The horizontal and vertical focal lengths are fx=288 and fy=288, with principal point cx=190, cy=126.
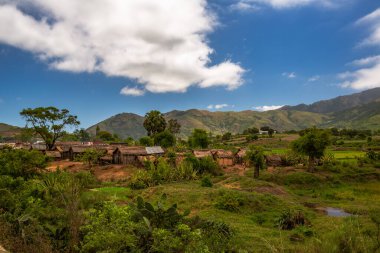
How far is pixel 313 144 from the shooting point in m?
40.8

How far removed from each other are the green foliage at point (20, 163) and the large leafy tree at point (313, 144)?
33890mm

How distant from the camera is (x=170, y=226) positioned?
8.90m

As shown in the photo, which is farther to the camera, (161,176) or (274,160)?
(274,160)

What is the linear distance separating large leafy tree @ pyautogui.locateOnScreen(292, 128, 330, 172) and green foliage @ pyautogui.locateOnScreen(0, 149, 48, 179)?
3389 cm

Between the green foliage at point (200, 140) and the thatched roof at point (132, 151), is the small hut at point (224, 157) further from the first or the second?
the green foliage at point (200, 140)

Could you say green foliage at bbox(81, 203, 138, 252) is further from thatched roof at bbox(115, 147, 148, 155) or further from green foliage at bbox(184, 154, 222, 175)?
thatched roof at bbox(115, 147, 148, 155)

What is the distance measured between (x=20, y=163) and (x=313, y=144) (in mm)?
35769

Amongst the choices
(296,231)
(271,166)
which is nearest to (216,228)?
(296,231)

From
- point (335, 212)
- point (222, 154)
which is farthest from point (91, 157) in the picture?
point (335, 212)

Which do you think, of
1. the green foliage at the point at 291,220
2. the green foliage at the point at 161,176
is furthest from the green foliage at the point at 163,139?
the green foliage at the point at 291,220

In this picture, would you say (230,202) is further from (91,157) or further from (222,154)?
(91,157)

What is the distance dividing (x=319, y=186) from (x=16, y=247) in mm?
33600

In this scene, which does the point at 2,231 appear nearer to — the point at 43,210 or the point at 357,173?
the point at 43,210

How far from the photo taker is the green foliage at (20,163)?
71.7 feet
